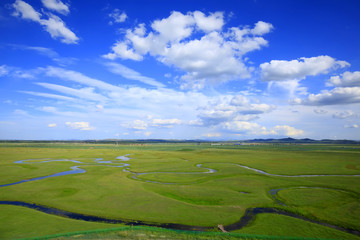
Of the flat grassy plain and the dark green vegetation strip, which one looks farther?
the flat grassy plain

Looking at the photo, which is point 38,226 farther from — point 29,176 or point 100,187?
point 29,176

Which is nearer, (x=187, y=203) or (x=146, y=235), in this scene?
(x=146, y=235)

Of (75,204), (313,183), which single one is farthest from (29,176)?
(313,183)

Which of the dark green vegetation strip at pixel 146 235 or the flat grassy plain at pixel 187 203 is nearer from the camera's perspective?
the dark green vegetation strip at pixel 146 235

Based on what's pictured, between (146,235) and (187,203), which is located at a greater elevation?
(146,235)

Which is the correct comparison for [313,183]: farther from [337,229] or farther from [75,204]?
[75,204]

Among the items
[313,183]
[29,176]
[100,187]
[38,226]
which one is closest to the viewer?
[38,226]

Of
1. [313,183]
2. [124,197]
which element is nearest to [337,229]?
[313,183]

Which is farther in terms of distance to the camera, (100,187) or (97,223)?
(100,187)

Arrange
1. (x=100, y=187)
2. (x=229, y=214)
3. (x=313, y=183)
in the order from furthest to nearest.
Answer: (x=313, y=183) < (x=100, y=187) < (x=229, y=214)
